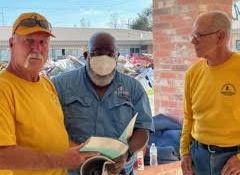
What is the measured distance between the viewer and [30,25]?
155 cm

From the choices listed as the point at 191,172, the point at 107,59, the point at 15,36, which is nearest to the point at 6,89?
the point at 15,36

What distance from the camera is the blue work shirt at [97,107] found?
1.82 metres

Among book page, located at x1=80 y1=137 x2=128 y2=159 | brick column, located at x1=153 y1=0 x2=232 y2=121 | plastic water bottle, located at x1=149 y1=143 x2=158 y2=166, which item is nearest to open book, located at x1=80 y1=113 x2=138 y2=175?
book page, located at x1=80 y1=137 x2=128 y2=159

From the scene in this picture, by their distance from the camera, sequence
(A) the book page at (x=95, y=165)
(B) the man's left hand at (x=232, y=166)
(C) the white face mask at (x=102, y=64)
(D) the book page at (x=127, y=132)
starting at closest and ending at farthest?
1. (A) the book page at (x=95, y=165)
2. (D) the book page at (x=127, y=132)
3. (C) the white face mask at (x=102, y=64)
4. (B) the man's left hand at (x=232, y=166)

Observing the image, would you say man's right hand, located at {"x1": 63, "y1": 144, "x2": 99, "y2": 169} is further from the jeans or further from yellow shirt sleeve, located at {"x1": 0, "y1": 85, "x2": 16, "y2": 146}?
the jeans

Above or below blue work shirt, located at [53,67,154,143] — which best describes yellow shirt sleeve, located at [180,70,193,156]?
below

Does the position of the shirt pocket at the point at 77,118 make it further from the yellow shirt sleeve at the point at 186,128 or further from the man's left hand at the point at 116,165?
the yellow shirt sleeve at the point at 186,128

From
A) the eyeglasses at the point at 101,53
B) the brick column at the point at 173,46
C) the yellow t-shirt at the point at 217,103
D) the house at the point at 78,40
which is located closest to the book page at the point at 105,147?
the eyeglasses at the point at 101,53

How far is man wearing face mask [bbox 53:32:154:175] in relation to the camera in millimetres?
1821

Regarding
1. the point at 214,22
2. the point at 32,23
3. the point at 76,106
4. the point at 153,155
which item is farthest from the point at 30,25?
the point at 153,155

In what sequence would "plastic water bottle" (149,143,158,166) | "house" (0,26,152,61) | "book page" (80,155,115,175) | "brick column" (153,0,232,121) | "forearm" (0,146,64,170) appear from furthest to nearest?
"house" (0,26,152,61)
"brick column" (153,0,232,121)
"plastic water bottle" (149,143,158,166)
"book page" (80,155,115,175)
"forearm" (0,146,64,170)

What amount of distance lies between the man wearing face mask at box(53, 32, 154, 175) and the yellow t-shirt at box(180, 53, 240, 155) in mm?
374

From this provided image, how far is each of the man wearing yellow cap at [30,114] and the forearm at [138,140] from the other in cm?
31

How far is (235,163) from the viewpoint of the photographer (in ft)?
6.51
